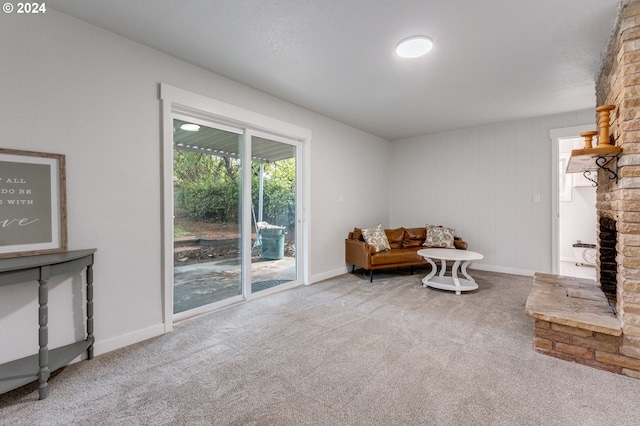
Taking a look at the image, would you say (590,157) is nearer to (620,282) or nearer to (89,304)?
(620,282)

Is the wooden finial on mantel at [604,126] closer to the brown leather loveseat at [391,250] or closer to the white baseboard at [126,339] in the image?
the brown leather loveseat at [391,250]

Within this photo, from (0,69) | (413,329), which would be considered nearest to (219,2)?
(0,69)

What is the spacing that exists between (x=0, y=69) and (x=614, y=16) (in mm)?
4132

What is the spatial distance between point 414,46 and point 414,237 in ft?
10.9

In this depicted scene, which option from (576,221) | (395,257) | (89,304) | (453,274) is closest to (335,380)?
(89,304)

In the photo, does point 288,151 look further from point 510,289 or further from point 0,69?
point 510,289

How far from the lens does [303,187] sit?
408cm

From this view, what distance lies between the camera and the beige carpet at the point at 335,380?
5.04 feet

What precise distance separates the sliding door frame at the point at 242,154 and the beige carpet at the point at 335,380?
0.66m

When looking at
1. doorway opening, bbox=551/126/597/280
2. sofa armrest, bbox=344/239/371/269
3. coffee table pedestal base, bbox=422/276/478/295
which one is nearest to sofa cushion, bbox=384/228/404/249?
sofa armrest, bbox=344/239/371/269

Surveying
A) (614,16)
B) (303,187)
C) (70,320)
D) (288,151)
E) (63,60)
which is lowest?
(70,320)

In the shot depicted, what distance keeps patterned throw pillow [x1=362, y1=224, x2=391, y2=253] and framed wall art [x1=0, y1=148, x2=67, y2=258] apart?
347 centimetres

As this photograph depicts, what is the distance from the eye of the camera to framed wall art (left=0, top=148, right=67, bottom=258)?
1815 millimetres

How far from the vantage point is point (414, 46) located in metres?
2.39
